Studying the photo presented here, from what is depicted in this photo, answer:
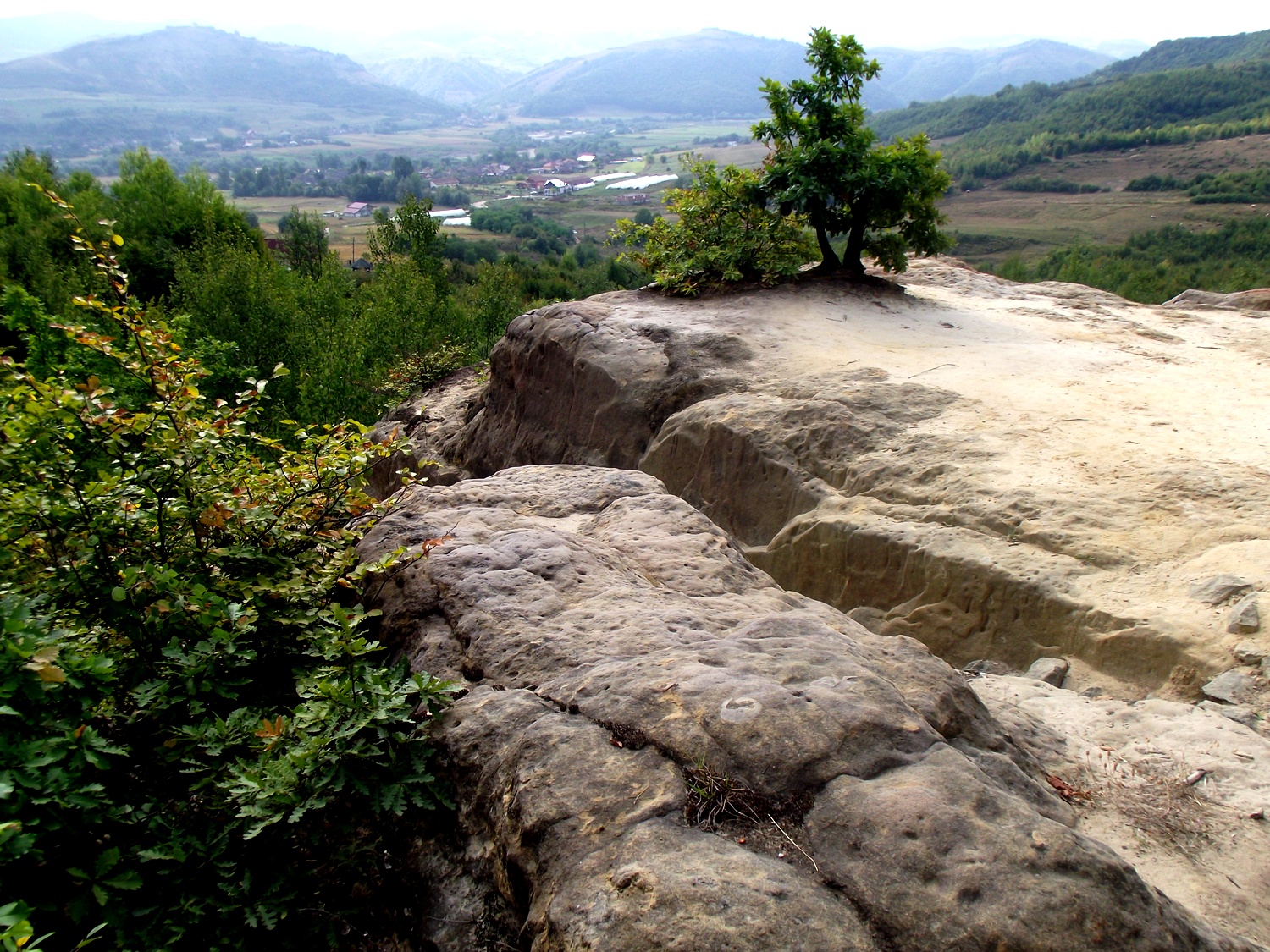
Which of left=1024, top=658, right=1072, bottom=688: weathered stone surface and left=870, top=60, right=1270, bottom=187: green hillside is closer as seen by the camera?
left=1024, top=658, right=1072, bottom=688: weathered stone surface

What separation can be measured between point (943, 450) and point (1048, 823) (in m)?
5.71

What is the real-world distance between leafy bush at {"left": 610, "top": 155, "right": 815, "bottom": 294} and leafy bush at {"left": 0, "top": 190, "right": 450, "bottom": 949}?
31.8ft

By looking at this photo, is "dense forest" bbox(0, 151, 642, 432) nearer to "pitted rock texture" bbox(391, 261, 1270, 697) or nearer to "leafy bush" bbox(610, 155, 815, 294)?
"leafy bush" bbox(610, 155, 815, 294)

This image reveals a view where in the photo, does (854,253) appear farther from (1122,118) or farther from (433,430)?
(1122,118)

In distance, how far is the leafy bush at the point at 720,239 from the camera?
13141 mm

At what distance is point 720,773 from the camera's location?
9.57 feet

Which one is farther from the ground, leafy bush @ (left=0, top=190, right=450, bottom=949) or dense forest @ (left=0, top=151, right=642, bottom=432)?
leafy bush @ (left=0, top=190, right=450, bottom=949)

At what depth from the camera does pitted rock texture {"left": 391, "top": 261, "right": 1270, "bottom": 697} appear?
6402mm

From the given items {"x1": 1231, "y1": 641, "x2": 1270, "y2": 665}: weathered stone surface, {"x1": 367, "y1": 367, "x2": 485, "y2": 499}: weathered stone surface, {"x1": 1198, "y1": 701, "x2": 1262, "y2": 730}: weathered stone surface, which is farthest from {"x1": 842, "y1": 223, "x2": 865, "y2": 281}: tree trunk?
{"x1": 1198, "y1": 701, "x2": 1262, "y2": 730}: weathered stone surface

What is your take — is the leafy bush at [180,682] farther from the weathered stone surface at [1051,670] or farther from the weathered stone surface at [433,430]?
the weathered stone surface at [433,430]

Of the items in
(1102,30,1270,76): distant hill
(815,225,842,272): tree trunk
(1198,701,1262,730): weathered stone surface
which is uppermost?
(1102,30,1270,76): distant hill

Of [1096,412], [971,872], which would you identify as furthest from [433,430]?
[971,872]

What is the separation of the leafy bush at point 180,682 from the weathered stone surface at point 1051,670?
4.44 metres

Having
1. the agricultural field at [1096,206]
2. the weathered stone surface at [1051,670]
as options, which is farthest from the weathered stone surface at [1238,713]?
the agricultural field at [1096,206]
